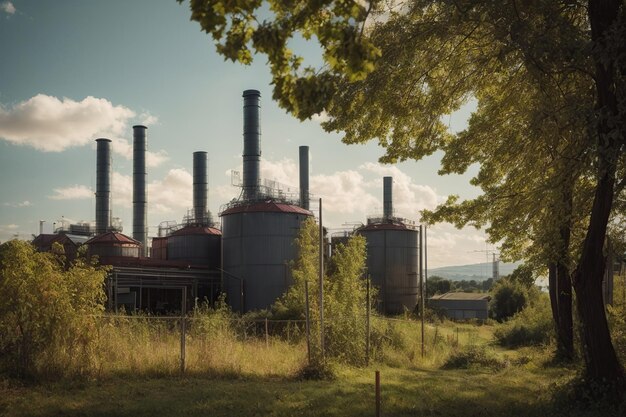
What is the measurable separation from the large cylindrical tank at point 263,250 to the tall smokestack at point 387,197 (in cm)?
1599

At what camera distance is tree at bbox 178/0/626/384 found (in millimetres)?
6598

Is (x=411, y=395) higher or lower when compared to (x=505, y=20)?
lower

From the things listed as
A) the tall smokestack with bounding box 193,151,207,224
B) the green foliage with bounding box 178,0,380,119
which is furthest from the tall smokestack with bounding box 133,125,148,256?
the green foliage with bounding box 178,0,380,119

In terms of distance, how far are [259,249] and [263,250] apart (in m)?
0.28

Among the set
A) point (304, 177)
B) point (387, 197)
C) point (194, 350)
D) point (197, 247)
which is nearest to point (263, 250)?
point (197, 247)

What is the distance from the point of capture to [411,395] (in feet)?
44.4

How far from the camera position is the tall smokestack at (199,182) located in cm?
4744

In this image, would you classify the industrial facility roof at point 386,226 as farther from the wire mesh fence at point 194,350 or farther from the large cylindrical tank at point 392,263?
the wire mesh fence at point 194,350

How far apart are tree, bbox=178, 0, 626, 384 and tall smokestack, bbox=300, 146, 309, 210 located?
95.3ft

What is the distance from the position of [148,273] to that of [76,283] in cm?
2346

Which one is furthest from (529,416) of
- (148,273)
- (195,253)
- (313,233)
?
(195,253)

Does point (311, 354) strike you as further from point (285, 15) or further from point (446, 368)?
point (285, 15)

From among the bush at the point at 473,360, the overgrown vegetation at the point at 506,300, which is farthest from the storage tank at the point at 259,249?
the overgrown vegetation at the point at 506,300

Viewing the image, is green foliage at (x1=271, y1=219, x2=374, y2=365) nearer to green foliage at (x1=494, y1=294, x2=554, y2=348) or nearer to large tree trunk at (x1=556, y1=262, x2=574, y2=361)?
large tree trunk at (x1=556, y1=262, x2=574, y2=361)
